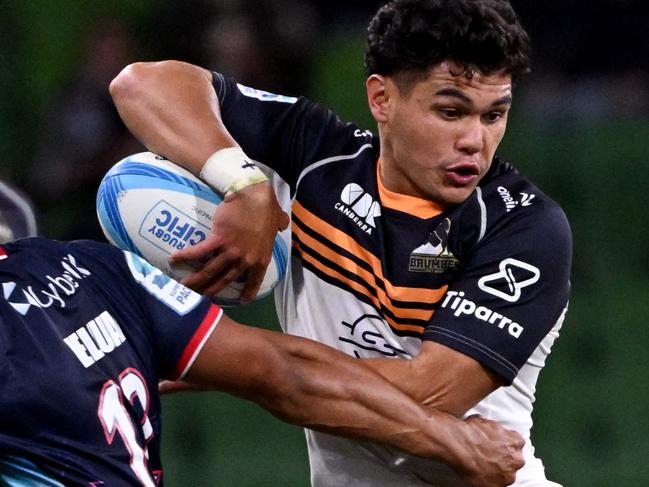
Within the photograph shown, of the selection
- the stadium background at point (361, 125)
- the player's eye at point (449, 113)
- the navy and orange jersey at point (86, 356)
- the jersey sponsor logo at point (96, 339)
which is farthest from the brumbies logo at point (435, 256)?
the stadium background at point (361, 125)

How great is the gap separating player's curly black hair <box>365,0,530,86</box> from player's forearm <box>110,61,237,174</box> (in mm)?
441

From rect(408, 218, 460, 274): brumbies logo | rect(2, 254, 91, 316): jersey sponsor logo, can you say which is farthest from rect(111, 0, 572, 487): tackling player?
rect(2, 254, 91, 316): jersey sponsor logo

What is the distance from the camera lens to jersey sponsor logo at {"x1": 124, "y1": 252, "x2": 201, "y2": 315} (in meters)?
2.42

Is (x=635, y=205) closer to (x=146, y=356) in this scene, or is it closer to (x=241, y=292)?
(x=241, y=292)

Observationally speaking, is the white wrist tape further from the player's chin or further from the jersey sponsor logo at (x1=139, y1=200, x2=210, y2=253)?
the player's chin

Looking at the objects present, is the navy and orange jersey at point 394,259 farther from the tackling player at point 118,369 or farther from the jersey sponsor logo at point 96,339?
the jersey sponsor logo at point 96,339

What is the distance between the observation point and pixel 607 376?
522 centimetres

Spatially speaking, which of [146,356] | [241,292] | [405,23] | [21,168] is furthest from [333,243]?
Result: [21,168]

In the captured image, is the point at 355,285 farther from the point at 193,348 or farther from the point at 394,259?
the point at 193,348

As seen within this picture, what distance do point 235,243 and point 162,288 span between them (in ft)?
1.38

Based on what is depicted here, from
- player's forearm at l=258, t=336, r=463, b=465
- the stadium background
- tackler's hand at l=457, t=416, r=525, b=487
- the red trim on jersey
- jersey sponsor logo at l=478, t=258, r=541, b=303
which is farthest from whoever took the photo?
the stadium background

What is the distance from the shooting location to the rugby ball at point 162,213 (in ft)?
9.53

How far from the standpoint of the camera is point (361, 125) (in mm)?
5312

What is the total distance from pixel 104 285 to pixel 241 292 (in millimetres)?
623
